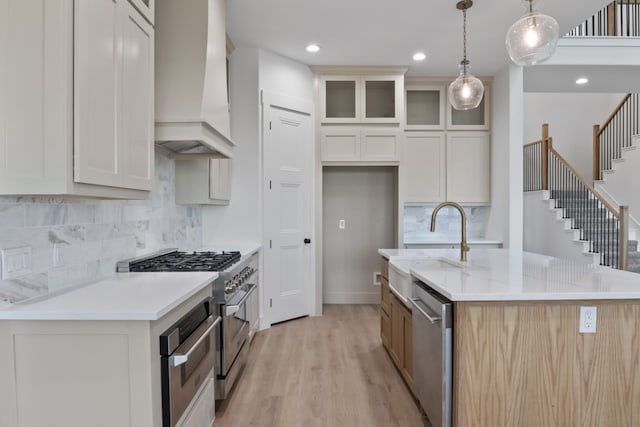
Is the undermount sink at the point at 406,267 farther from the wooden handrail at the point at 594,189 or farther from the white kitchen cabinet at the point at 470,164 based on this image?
the wooden handrail at the point at 594,189

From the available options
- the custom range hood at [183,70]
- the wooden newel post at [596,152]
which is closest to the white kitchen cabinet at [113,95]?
the custom range hood at [183,70]

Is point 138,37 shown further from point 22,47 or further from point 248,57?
point 248,57

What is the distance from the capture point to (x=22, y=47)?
1.35 m

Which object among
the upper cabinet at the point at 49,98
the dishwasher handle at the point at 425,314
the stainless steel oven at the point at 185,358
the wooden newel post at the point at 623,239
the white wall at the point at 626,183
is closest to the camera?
the upper cabinet at the point at 49,98

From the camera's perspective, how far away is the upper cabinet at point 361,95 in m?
4.64

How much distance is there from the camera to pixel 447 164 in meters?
5.02

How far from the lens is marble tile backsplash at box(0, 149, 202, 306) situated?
156cm

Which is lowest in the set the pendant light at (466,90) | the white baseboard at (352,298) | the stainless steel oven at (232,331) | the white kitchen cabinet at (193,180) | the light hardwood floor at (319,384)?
the light hardwood floor at (319,384)

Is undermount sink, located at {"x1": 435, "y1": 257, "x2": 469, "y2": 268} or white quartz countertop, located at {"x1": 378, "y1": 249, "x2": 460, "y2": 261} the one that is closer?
undermount sink, located at {"x1": 435, "y1": 257, "x2": 469, "y2": 268}

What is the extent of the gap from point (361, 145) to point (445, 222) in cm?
170

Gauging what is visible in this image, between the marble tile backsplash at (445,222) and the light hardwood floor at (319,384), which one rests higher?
the marble tile backsplash at (445,222)

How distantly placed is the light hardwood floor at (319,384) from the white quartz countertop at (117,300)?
3.40 feet

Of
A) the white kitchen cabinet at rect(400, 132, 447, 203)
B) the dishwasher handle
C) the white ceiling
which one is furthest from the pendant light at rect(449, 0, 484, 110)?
the white kitchen cabinet at rect(400, 132, 447, 203)

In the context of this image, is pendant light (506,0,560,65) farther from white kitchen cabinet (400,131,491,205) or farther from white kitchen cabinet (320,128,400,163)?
white kitchen cabinet (400,131,491,205)
